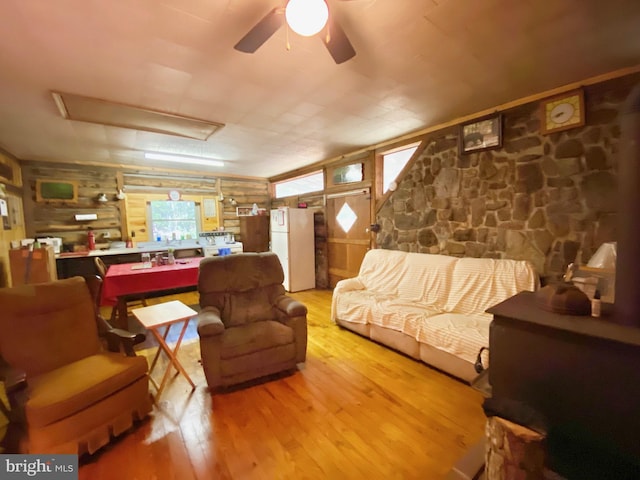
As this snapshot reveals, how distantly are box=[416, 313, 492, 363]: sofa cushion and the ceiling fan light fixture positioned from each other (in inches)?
94.9

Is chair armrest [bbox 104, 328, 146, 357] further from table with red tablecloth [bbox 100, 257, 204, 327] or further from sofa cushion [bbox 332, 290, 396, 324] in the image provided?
sofa cushion [bbox 332, 290, 396, 324]

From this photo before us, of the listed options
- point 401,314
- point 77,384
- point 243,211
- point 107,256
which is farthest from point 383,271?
point 107,256

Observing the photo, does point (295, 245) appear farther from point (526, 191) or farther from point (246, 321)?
point (526, 191)

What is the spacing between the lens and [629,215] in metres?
1.26

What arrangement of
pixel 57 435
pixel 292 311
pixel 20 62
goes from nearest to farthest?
1. pixel 57 435
2. pixel 20 62
3. pixel 292 311

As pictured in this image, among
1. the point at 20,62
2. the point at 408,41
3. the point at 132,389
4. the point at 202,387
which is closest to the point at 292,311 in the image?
the point at 202,387

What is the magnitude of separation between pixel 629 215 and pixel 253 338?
8.17 feet

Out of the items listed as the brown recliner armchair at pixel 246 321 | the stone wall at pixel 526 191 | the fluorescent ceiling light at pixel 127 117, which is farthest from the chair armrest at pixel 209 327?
the stone wall at pixel 526 191

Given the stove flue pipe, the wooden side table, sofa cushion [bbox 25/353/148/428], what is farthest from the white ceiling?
sofa cushion [bbox 25/353/148/428]

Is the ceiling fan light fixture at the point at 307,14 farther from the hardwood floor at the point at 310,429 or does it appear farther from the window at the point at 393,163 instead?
the window at the point at 393,163

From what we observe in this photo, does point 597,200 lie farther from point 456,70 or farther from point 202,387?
point 202,387

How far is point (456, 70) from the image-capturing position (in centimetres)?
221

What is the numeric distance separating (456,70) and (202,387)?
11.2ft

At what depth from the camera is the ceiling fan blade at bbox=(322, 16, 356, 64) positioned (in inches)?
56.7
